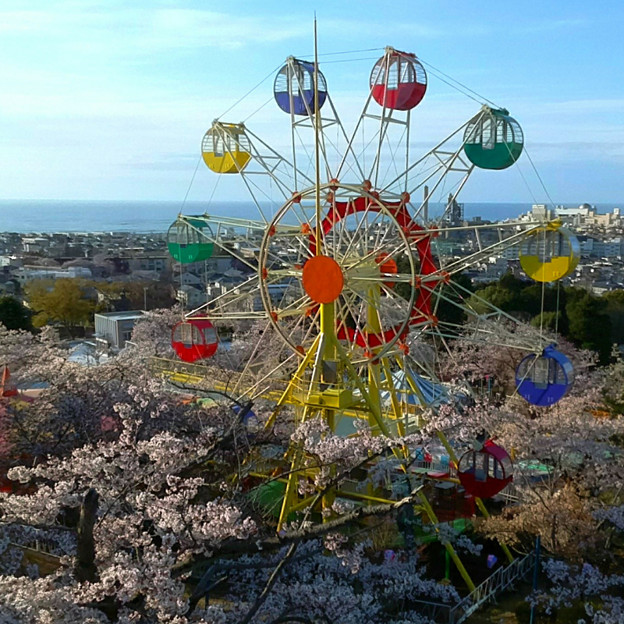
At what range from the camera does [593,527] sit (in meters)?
12.3

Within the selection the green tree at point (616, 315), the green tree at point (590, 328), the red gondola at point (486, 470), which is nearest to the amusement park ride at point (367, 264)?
the red gondola at point (486, 470)

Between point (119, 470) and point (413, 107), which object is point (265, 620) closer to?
point (119, 470)

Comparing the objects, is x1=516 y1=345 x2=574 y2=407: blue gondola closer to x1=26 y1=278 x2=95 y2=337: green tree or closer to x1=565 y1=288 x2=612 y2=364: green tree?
x1=565 y1=288 x2=612 y2=364: green tree

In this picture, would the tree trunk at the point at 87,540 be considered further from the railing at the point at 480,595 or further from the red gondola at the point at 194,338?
the red gondola at the point at 194,338

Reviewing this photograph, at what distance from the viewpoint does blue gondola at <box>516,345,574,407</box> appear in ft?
41.6

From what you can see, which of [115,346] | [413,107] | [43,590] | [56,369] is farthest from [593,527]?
[115,346]

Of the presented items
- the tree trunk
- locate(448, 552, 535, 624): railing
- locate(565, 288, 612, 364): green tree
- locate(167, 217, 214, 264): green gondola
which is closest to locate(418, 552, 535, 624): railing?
locate(448, 552, 535, 624): railing

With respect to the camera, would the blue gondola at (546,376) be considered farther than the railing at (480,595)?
Yes

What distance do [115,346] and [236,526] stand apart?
85.7ft

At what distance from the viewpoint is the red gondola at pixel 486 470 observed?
12.0m

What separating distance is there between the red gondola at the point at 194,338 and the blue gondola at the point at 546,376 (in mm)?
6507

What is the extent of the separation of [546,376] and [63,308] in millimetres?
31778

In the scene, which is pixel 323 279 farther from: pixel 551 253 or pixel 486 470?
pixel 486 470

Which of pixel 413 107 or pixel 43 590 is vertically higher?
pixel 413 107
